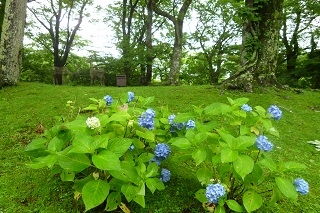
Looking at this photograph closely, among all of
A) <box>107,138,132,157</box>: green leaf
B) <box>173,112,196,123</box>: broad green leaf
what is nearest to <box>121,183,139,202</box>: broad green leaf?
<box>107,138,132,157</box>: green leaf

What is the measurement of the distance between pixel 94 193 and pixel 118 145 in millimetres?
280

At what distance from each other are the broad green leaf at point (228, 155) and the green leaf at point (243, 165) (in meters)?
0.03

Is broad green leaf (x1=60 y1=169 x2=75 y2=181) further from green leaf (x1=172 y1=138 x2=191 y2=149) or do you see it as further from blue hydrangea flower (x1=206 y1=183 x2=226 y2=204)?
blue hydrangea flower (x1=206 y1=183 x2=226 y2=204)

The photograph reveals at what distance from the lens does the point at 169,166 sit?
2305mm

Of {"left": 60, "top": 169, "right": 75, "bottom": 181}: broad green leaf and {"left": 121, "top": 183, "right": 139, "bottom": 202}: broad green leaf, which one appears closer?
{"left": 121, "top": 183, "right": 139, "bottom": 202}: broad green leaf

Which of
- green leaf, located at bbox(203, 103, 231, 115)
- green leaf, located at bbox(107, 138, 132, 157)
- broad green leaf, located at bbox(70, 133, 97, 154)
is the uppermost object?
green leaf, located at bbox(203, 103, 231, 115)

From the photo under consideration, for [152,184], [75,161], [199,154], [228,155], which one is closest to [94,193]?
[75,161]

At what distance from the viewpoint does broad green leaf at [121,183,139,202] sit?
1515 mm

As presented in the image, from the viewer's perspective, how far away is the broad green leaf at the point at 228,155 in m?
1.40

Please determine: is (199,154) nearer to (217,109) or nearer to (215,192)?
(215,192)

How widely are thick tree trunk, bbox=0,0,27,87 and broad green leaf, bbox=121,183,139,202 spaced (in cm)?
540

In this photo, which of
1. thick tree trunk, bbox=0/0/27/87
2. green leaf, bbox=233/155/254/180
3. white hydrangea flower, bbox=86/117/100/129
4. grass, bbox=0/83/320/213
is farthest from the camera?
thick tree trunk, bbox=0/0/27/87

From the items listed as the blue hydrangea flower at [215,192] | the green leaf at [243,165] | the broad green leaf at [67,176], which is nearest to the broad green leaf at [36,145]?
the broad green leaf at [67,176]

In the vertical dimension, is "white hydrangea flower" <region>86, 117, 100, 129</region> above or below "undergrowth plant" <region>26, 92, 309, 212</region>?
above
